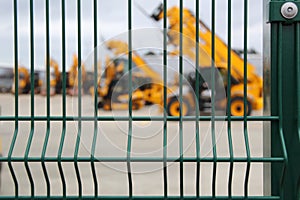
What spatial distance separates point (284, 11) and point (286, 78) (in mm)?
294

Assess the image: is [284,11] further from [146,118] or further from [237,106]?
[237,106]

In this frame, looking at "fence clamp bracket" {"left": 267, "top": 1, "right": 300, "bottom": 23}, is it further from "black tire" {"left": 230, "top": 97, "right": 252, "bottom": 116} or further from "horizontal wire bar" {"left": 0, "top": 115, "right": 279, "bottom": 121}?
"black tire" {"left": 230, "top": 97, "right": 252, "bottom": 116}

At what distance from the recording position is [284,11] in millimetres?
2779

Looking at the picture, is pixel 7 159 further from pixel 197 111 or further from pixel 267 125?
pixel 267 125

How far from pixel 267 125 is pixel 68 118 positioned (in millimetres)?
891

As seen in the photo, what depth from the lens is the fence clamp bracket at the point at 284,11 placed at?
277cm

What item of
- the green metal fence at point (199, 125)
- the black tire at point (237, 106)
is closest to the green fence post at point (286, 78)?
the green metal fence at point (199, 125)

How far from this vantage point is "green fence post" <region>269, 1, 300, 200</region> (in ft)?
9.09

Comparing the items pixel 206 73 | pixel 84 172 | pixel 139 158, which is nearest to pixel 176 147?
pixel 139 158

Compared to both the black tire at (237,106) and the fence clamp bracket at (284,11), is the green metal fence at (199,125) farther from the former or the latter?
the black tire at (237,106)

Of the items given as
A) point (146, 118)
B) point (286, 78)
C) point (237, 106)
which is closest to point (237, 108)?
point (237, 106)

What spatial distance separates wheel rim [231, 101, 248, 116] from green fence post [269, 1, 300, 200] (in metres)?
10.0

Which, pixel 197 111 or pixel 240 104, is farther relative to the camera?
pixel 240 104

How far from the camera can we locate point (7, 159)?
273 centimetres
